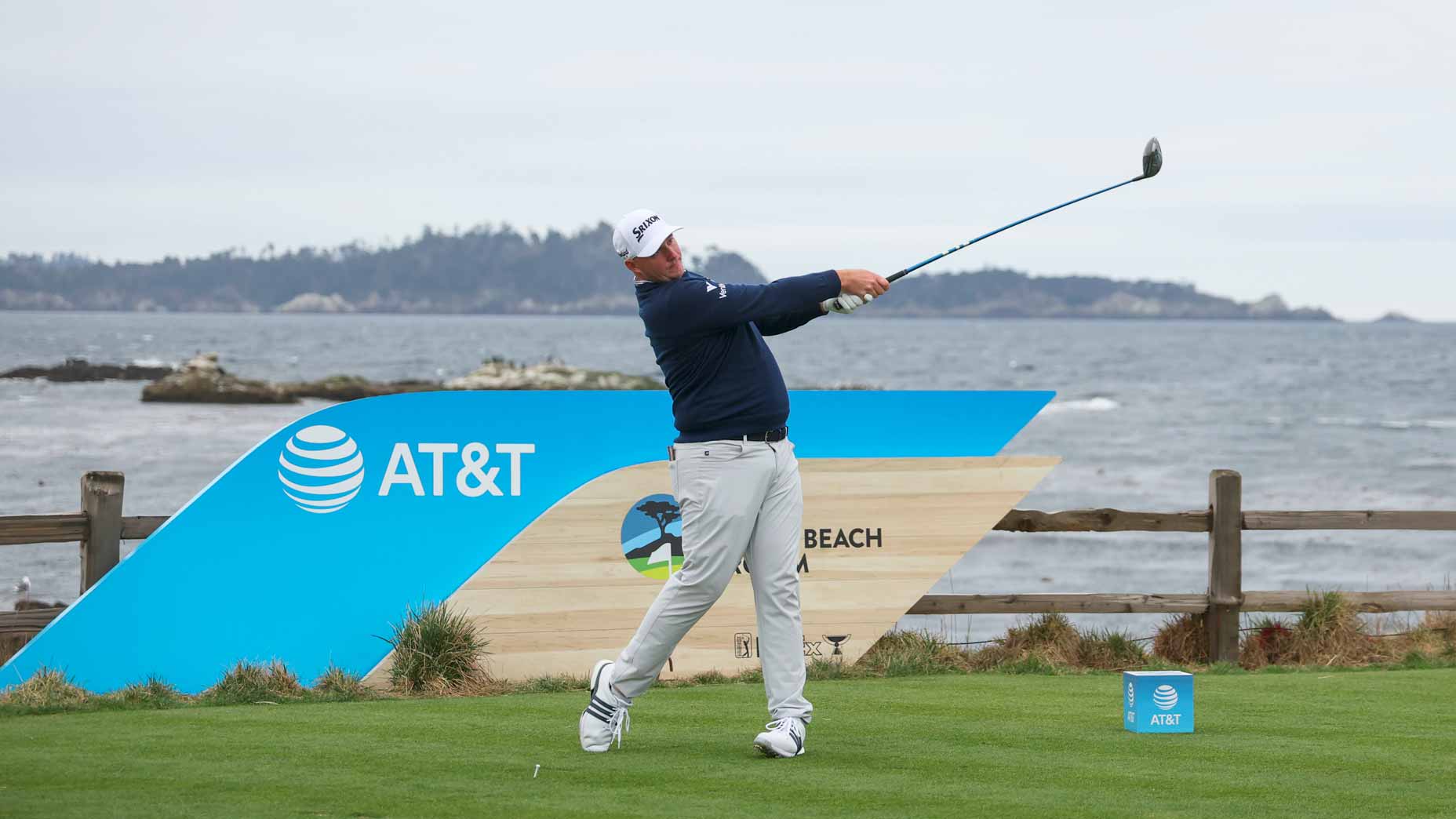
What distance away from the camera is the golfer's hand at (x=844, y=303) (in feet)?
18.5

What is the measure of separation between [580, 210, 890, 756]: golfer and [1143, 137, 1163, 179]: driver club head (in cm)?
159

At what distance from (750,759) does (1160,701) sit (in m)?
1.72

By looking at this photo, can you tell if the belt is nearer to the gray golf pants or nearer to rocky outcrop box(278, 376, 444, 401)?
the gray golf pants

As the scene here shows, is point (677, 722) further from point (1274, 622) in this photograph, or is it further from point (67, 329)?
point (67, 329)

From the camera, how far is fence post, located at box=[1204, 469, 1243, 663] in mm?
8766

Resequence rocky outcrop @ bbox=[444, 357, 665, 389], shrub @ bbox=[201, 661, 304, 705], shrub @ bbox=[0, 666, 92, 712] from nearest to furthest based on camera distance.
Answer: shrub @ bbox=[0, 666, 92, 712] → shrub @ bbox=[201, 661, 304, 705] → rocky outcrop @ bbox=[444, 357, 665, 389]

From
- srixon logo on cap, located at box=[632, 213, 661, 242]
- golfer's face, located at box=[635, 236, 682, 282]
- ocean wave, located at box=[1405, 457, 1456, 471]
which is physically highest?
srixon logo on cap, located at box=[632, 213, 661, 242]

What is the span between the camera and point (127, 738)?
614cm

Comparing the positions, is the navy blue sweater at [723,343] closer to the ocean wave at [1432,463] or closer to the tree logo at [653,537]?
the tree logo at [653,537]

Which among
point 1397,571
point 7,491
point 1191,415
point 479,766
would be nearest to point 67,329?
point 1191,415

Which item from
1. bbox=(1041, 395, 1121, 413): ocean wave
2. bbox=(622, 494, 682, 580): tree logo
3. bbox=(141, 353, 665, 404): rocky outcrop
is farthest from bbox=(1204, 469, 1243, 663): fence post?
bbox=(1041, 395, 1121, 413): ocean wave

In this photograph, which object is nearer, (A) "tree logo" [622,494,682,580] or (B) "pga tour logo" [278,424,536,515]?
(B) "pga tour logo" [278,424,536,515]

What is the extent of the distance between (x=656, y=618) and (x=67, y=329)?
6726 inches

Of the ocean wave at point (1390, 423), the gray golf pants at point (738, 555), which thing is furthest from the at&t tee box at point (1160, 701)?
the ocean wave at point (1390, 423)
